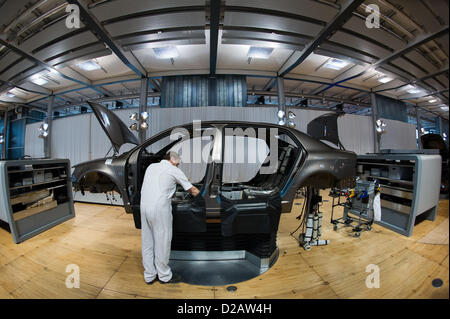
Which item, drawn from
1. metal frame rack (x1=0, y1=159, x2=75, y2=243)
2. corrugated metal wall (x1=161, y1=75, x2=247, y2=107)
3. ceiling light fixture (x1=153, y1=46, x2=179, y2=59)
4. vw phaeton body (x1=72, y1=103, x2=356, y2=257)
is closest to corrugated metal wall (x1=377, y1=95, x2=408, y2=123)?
vw phaeton body (x1=72, y1=103, x2=356, y2=257)

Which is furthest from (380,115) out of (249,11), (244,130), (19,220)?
(19,220)

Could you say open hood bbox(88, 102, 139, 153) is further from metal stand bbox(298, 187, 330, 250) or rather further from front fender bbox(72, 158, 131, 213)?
metal stand bbox(298, 187, 330, 250)

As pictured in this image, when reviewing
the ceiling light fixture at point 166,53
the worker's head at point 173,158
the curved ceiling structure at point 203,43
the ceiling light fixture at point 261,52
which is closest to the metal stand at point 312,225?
the curved ceiling structure at point 203,43

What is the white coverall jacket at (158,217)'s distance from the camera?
1.12m

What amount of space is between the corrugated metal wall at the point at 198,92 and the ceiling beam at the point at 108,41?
510mm

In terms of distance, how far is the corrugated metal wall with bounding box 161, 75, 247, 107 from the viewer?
1.49 m

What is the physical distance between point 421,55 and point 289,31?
1657mm

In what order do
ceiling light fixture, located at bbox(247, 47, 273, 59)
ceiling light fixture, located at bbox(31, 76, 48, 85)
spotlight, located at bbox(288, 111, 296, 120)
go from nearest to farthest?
ceiling light fixture, located at bbox(31, 76, 48, 85) → ceiling light fixture, located at bbox(247, 47, 273, 59) → spotlight, located at bbox(288, 111, 296, 120)

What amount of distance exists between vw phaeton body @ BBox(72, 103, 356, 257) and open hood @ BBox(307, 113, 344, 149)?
0.57 metres

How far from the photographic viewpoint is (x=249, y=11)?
180 centimetres

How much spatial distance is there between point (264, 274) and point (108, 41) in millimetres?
2968

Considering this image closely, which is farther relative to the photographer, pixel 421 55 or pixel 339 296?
pixel 339 296

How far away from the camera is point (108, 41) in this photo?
170cm
